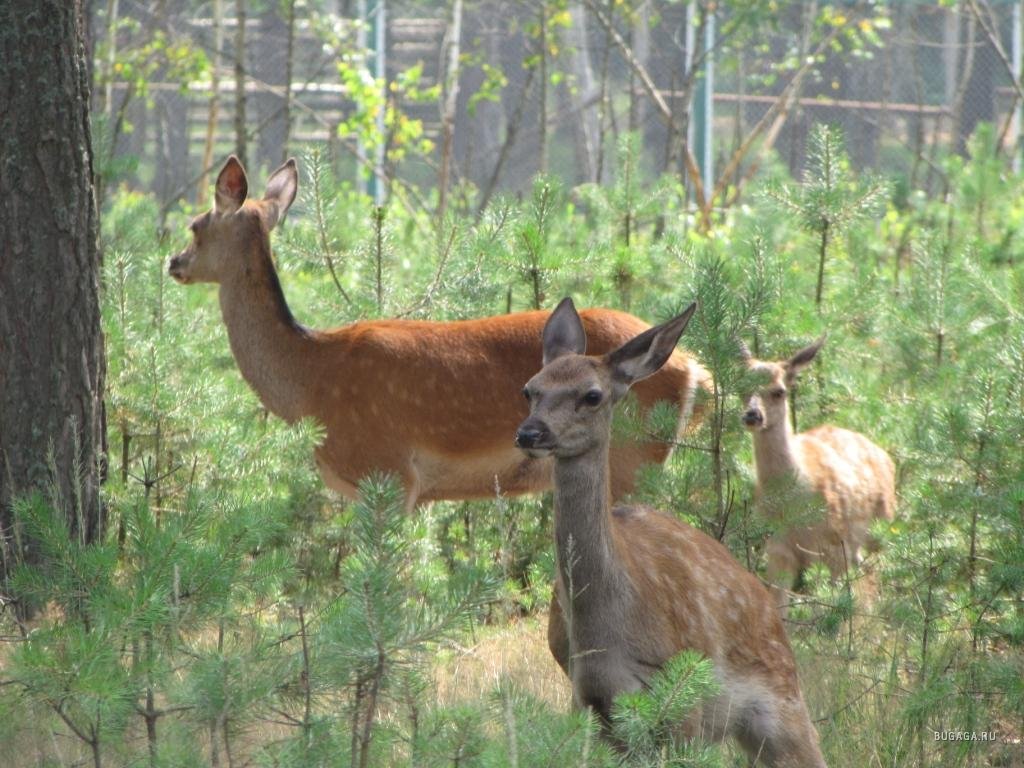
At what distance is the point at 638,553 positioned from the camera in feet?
14.9

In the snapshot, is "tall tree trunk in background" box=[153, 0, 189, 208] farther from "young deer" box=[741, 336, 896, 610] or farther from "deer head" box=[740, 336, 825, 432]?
"deer head" box=[740, 336, 825, 432]

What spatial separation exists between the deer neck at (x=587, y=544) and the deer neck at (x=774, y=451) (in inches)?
149

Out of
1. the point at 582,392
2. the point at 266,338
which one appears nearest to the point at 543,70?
the point at 266,338

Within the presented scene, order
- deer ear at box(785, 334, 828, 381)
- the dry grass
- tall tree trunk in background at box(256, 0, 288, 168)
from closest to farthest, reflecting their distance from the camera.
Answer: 1. the dry grass
2. deer ear at box(785, 334, 828, 381)
3. tall tree trunk in background at box(256, 0, 288, 168)

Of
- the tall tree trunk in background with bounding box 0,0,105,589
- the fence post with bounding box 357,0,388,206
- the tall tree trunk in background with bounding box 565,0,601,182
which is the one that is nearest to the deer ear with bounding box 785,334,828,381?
the tall tree trunk in background with bounding box 0,0,105,589

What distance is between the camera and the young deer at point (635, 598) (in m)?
4.23

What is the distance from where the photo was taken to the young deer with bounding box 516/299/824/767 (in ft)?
13.9

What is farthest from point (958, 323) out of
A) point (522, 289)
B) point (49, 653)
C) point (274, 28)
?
point (274, 28)

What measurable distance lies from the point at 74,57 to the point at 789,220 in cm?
380

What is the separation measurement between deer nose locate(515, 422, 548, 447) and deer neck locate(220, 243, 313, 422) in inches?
132

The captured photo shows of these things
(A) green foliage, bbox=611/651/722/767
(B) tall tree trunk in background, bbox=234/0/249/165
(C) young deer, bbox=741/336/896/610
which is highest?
(B) tall tree trunk in background, bbox=234/0/249/165

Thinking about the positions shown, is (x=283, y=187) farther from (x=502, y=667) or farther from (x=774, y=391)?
(x=502, y=667)

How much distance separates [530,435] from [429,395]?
10.1 feet

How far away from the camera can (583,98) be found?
18156 mm
